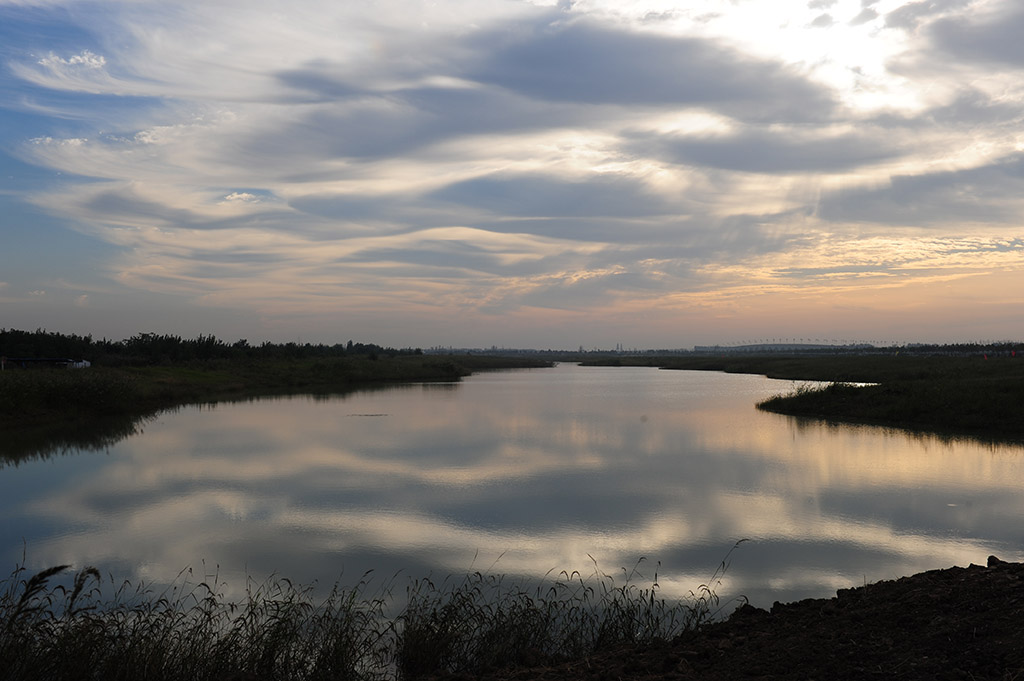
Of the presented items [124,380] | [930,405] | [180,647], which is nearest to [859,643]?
[180,647]

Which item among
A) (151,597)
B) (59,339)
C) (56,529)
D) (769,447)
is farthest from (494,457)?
(59,339)

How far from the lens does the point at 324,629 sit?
7.24 m

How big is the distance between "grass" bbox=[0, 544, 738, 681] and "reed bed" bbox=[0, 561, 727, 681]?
0.02 meters

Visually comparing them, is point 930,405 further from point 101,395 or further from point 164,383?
point 164,383

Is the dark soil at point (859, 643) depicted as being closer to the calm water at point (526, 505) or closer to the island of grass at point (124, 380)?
the calm water at point (526, 505)

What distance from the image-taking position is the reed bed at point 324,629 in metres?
5.88

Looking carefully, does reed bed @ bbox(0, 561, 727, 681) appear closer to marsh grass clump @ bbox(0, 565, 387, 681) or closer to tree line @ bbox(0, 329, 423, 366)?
marsh grass clump @ bbox(0, 565, 387, 681)

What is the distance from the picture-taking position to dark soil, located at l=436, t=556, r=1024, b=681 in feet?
17.7

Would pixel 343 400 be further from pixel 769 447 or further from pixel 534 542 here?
pixel 534 542

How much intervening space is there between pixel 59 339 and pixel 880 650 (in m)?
77.8

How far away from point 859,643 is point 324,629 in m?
5.17

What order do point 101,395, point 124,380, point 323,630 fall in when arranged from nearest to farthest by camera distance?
point 323,630 < point 101,395 < point 124,380

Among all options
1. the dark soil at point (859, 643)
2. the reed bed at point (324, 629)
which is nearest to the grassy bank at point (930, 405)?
the dark soil at point (859, 643)

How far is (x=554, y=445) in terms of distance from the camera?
23312 mm
